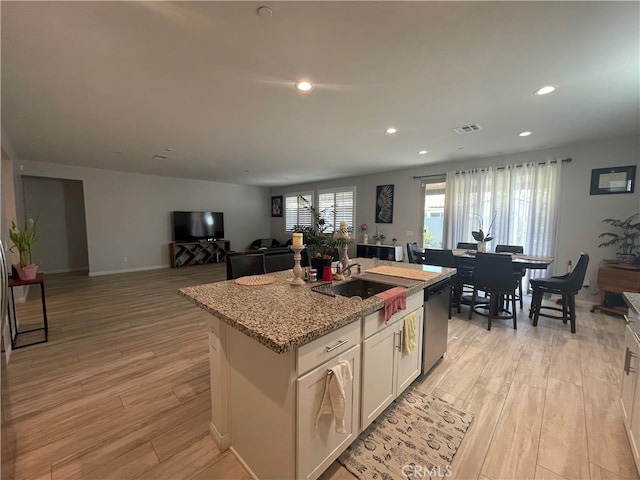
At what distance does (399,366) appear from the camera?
1912 millimetres

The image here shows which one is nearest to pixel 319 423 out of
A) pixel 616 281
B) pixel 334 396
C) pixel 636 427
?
pixel 334 396

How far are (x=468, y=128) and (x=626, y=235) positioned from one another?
2844mm

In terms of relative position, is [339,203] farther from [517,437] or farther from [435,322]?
[517,437]

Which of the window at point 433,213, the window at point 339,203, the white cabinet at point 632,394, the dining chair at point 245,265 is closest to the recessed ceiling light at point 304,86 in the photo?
the dining chair at point 245,265

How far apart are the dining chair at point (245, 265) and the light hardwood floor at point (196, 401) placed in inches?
36.2

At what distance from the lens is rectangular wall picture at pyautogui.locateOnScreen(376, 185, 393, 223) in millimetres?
6477

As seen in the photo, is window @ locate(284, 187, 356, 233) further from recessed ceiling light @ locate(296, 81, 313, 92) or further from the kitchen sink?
the kitchen sink

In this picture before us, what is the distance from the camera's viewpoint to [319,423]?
4.24ft

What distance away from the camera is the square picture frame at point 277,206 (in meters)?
9.53

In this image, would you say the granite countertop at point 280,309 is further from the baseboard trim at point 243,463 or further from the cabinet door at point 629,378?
the cabinet door at point 629,378

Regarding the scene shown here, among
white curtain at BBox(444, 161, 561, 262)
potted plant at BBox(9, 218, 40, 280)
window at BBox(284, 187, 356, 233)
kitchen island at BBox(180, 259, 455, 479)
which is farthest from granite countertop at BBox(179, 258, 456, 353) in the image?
window at BBox(284, 187, 356, 233)

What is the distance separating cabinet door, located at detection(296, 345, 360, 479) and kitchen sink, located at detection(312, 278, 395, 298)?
587mm

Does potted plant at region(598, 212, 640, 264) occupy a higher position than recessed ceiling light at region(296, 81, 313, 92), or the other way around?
recessed ceiling light at region(296, 81, 313, 92)

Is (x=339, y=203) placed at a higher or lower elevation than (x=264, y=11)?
lower
